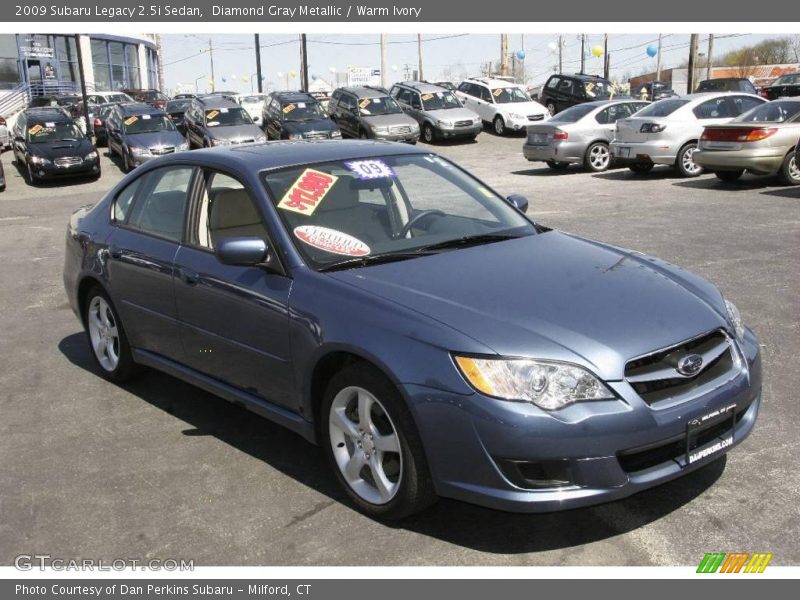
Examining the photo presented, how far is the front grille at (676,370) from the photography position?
133 inches

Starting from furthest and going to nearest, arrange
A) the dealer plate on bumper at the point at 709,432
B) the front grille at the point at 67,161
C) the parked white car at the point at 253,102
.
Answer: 1. the parked white car at the point at 253,102
2. the front grille at the point at 67,161
3. the dealer plate on bumper at the point at 709,432

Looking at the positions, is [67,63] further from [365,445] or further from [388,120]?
[365,445]

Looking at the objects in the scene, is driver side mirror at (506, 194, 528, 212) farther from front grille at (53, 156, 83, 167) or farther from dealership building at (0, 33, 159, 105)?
dealership building at (0, 33, 159, 105)

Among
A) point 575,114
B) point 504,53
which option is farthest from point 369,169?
point 504,53

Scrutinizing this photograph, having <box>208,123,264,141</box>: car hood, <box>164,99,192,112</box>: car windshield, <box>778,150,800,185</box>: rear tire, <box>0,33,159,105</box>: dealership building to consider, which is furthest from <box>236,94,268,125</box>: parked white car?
<box>778,150,800,185</box>: rear tire

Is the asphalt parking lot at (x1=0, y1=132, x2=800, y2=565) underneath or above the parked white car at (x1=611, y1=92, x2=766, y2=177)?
underneath

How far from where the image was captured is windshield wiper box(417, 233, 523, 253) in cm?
442

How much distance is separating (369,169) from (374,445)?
1739 millimetres

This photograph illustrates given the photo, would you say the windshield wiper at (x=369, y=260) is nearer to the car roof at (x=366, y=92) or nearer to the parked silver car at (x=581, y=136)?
the parked silver car at (x=581, y=136)

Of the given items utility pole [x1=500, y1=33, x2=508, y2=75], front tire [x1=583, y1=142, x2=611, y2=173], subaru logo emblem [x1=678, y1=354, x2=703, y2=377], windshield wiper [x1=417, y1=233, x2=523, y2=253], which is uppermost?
utility pole [x1=500, y1=33, x2=508, y2=75]

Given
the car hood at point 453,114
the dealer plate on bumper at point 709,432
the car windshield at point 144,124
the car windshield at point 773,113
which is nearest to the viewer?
the dealer plate on bumper at point 709,432

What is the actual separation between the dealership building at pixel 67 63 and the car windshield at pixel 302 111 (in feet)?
62.1

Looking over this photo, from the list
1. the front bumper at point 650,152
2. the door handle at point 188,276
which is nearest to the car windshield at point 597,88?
the front bumper at point 650,152

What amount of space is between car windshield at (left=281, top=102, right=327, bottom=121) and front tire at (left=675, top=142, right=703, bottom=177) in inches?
511
